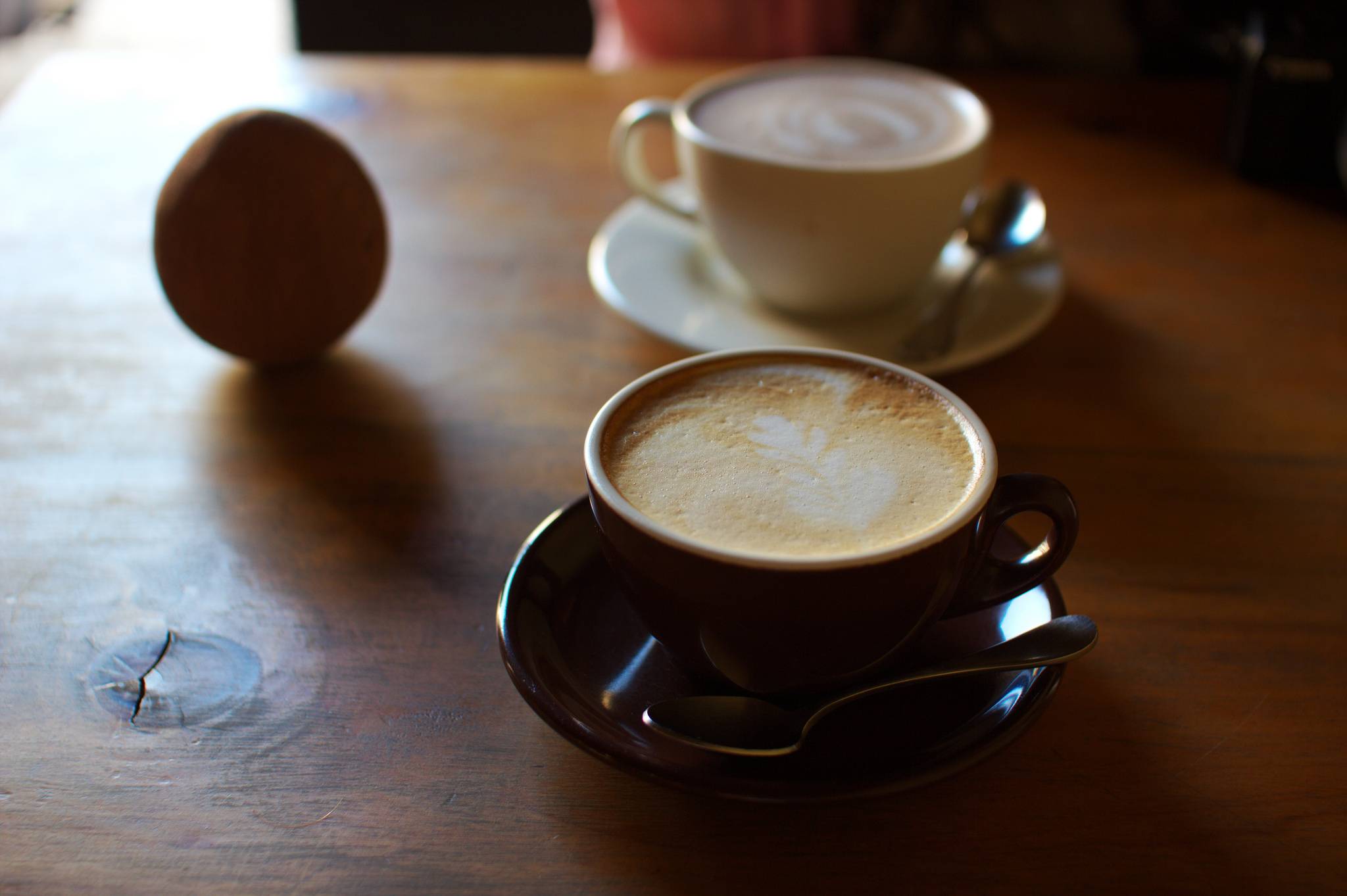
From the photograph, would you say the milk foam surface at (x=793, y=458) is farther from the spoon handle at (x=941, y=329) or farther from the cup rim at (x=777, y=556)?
the spoon handle at (x=941, y=329)

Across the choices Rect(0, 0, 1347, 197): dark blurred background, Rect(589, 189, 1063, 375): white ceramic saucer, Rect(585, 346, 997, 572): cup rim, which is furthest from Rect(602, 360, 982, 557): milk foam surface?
Rect(0, 0, 1347, 197): dark blurred background

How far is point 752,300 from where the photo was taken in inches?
31.0

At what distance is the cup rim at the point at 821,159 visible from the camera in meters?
0.69

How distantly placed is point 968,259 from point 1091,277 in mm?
96

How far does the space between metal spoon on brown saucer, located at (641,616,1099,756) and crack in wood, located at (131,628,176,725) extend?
22cm

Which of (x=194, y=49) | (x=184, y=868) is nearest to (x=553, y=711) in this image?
(x=184, y=868)

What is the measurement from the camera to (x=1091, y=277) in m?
0.83

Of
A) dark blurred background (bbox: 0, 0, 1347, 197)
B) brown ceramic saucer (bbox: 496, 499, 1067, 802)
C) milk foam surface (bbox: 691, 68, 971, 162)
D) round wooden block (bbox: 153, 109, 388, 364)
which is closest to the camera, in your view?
brown ceramic saucer (bbox: 496, 499, 1067, 802)

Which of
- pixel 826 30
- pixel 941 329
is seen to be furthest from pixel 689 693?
pixel 826 30

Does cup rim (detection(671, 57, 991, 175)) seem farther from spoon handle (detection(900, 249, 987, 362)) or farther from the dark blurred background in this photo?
the dark blurred background

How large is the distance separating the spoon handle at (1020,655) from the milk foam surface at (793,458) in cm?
5

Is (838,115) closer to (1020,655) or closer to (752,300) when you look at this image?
(752,300)

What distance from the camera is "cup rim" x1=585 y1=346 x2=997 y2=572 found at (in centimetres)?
38

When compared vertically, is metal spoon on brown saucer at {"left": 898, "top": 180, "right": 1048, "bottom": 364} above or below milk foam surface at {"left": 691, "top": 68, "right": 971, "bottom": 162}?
below
